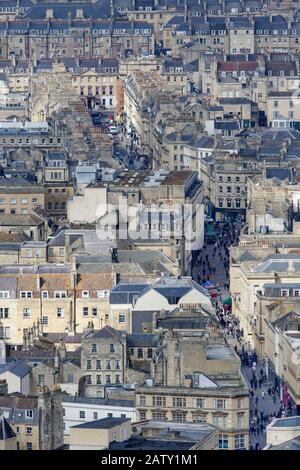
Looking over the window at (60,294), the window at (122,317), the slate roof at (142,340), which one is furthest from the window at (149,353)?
the window at (60,294)

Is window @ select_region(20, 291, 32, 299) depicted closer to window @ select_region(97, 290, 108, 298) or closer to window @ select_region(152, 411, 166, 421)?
window @ select_region(97, 290, 108, 298)

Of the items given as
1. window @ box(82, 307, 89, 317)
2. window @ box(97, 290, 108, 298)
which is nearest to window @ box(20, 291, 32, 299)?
window @ box(82, 307, 89, 317)

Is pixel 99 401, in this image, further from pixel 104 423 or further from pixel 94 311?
pixel 94 311

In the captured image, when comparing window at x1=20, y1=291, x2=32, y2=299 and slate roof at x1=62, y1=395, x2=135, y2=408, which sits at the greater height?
window at x1=20, y1=291, x2=32, y2=299

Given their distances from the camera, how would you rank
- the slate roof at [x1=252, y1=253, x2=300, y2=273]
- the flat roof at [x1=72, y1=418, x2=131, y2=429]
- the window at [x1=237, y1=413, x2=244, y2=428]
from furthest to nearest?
the slate roof at [x1=252, y1=253, x2=300, y2=273] → the window at [x1=237, y1=413, x2=244, y2=428] → the flat roof at [x1=72, y1=418, x2=131, y2=429]

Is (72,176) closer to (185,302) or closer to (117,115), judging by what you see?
(185,302)

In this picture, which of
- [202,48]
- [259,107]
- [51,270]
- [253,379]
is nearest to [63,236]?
[51,270]

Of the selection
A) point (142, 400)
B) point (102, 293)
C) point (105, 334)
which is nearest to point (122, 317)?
point (102, 293)

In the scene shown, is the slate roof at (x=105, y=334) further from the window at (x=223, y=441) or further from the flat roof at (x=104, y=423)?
the flat roof at (x=104, y=423)
